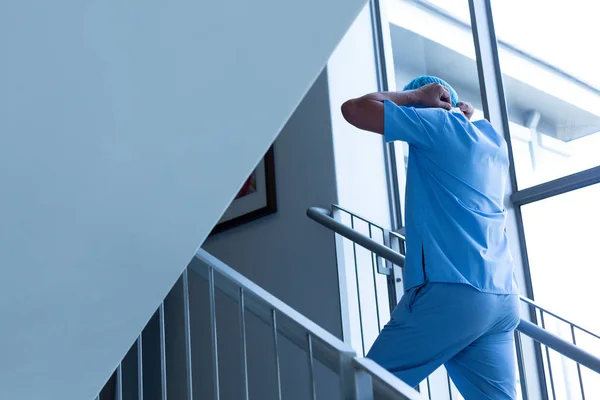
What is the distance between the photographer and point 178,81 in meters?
1.17

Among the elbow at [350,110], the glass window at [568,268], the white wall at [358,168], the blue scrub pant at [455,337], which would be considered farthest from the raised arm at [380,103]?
the white wall at [358,168]

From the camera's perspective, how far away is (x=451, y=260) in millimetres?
1632

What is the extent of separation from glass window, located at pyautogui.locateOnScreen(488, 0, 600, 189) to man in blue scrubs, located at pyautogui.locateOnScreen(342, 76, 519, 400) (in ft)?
4.28

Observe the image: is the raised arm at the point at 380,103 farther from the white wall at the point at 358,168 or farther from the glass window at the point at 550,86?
the white wall at the point at 358,168

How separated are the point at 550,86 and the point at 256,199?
145 cm

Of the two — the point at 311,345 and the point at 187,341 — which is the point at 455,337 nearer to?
the point at 311,345

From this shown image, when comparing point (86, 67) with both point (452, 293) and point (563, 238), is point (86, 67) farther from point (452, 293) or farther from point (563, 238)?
point (563, 238)

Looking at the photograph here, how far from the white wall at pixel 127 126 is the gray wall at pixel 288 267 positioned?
169 centimetres

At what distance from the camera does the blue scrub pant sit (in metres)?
1.59

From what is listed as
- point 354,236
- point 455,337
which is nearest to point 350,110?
point 455,337

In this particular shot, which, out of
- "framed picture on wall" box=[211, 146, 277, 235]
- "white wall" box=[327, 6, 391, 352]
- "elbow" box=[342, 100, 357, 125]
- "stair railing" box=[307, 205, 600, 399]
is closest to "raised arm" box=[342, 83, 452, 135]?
"elbow" box=[342, 100, 357, 125]

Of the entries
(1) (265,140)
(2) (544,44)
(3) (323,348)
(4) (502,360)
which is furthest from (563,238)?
(1) (265,140)

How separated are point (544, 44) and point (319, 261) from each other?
134cm

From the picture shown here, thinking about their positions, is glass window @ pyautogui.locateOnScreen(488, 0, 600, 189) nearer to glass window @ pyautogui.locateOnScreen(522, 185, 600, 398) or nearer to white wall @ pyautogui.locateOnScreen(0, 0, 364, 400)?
glass window @ pyautogui.locateOnScreen(522, 185, 600, 398)
